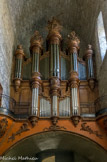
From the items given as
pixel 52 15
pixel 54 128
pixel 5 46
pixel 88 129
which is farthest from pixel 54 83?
pixel 52 15

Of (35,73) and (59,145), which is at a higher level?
(35,73)

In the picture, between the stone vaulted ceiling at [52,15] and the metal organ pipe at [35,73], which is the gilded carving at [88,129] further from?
the stone vaulted ceiling at [52,15]

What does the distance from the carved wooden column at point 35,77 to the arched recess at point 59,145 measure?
45.9 inches

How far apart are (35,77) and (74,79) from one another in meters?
2.39

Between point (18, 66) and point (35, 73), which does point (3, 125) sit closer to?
point (35, 73)

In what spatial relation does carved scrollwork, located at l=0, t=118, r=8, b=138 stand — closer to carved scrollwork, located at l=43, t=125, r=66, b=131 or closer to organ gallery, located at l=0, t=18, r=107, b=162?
organ gallery, located at l=0, t=18, r=107, b=162

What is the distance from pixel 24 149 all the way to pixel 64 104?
3.81 m

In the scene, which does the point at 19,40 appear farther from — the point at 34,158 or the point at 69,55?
the point at 34,158

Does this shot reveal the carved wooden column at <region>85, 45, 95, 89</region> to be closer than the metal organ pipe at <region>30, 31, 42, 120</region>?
No

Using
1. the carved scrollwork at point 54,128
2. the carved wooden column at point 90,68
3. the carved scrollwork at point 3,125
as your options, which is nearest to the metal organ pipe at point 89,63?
the carved wooden column at point 90,68

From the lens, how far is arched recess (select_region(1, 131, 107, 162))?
46.3 ft

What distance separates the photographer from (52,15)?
20609 mm

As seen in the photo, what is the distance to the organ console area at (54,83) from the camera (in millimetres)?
14609

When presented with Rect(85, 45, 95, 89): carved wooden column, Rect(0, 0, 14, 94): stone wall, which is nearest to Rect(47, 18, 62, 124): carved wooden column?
Rect(85, 45, 95, 89): carved wooden column
